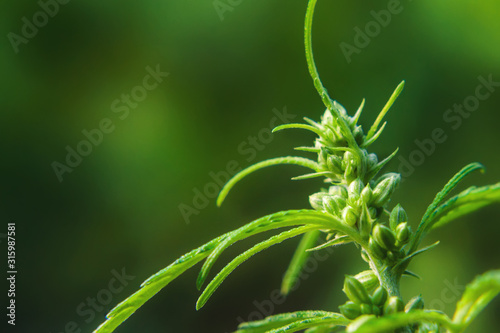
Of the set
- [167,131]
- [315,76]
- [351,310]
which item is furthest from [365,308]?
[167,131]

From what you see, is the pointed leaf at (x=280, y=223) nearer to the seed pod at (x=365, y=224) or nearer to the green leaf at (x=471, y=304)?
the seed pod at (x=365, y=224)

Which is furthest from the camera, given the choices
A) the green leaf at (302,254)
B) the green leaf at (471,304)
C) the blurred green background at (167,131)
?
the blurred green background at (167,131)

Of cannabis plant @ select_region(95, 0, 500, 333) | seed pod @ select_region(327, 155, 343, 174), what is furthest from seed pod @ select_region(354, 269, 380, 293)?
seed pod @ select_region(327, 155, 343, 174)

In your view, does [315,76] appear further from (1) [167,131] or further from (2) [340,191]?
(1) [167,131]

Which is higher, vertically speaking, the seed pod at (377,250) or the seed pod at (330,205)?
the seed pod at (330,205)

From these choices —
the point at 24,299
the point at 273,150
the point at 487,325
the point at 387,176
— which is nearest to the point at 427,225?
the point at 387,176

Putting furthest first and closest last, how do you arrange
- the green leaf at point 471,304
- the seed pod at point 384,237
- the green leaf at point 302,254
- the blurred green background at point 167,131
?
the blurred green background at point 167,131 → the green leaf at point 302,254 → the seed pod at point 384,237 → the green leaf at point 471,304

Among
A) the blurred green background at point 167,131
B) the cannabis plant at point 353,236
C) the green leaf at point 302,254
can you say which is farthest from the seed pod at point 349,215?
the blurred green background at point 167,131

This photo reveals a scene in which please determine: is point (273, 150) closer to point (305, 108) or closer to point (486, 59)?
point (305, 108)
